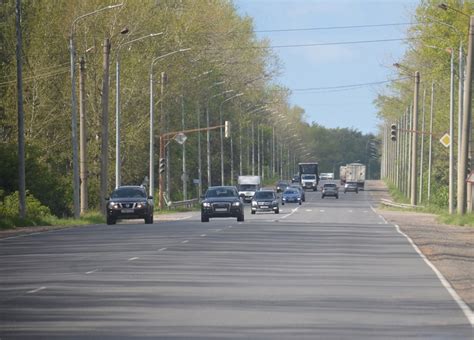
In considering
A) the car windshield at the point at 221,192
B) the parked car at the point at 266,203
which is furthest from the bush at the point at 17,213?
the parked car at the point at 266,203

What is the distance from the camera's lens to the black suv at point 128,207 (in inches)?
2356

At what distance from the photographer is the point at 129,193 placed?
61.6 m

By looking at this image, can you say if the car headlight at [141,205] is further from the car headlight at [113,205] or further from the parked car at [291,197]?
the parked car at [291,197]

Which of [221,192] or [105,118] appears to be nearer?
[221,192]

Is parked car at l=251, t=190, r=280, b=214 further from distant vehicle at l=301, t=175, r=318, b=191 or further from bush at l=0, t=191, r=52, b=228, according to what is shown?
distant vehicle at l=301, t=175, r=318, b=191

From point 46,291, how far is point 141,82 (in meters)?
67.4

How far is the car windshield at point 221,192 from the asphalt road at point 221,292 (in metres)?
25.5

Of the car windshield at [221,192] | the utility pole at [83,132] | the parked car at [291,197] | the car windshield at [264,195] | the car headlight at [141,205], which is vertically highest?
the utility pole at [83,132]

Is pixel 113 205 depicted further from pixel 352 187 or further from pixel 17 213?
pixel 352 187

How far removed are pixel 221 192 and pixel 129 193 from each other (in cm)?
555

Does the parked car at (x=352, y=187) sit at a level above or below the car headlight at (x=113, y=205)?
below

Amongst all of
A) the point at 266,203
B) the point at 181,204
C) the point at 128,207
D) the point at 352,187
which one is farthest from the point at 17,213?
the point at 352,187

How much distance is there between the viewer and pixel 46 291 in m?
21.8

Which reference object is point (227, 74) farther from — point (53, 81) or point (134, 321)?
point (134, 321)
